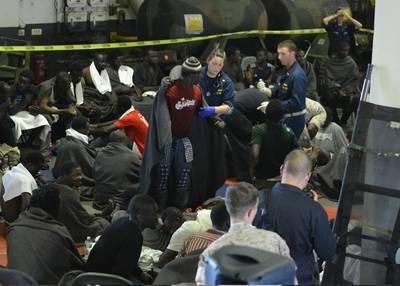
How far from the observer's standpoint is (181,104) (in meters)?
9.57

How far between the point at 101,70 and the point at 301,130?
4048 millimetres

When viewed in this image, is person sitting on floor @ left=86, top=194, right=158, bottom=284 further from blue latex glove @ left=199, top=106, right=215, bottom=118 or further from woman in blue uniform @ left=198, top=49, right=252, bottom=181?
woman in blue uniform @ left=198, top=49, right=252, bottom=181

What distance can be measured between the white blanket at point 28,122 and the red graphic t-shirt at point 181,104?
8.85 feet

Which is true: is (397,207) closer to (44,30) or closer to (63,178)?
(63,178)

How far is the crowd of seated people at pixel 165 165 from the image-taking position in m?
6.15

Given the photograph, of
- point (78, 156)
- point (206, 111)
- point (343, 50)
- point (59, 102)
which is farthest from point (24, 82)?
point (343, 50)

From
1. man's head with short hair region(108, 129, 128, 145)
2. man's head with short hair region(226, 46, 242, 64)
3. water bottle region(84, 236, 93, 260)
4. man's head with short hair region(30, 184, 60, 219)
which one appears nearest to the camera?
man's head with short hair region(30, 184, 60, 219)

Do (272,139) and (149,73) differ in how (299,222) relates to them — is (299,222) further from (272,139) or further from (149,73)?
(149,73)

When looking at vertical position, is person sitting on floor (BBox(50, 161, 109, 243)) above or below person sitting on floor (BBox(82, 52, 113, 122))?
below

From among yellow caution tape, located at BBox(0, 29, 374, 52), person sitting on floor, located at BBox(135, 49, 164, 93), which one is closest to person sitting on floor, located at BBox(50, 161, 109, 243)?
person sitting on floor, located at BBox(135, 49, 164, 93)

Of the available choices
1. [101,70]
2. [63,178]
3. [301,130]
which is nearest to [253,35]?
[101,70]

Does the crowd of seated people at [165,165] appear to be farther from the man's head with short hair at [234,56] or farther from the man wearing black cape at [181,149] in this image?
the man's head with short hair at [234,56]

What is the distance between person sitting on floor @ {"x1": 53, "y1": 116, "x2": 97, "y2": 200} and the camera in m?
10.4

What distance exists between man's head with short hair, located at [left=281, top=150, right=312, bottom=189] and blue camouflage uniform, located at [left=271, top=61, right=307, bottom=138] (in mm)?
4480
